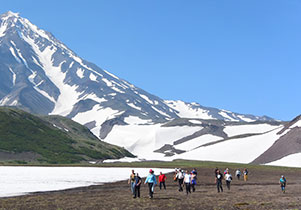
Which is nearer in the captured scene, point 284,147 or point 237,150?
point 284,147

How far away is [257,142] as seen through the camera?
7072 inches

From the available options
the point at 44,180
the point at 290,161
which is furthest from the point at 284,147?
Result: the point at 44,180

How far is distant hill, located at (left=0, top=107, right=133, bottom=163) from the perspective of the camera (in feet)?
493

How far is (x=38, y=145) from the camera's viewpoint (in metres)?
168

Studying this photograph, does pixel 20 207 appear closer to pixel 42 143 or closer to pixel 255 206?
pixel 255 206

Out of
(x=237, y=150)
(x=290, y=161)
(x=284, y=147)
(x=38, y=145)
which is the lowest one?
(x=290, y=161)

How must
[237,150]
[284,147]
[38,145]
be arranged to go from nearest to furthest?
[284,147]
[38,145]
[237,150]

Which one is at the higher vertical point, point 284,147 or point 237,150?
point 237,150

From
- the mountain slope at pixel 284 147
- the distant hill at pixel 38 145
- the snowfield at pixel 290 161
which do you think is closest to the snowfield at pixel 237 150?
the mountain slope at pixel 284 147

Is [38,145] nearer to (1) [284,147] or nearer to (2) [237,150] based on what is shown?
(2) [237,150]

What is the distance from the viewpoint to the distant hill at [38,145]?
150 m

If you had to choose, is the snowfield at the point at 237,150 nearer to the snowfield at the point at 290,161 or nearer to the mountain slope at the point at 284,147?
the mountain slope at the point at 284,147

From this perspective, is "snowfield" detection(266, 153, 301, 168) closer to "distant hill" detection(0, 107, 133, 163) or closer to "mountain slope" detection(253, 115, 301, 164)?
"mountain slope" detection(253, 115, 301, 164)

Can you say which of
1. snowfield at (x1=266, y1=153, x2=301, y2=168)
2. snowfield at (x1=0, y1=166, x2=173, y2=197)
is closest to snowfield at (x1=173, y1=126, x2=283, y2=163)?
snowfield at (x1=266, y1=153, x2=301, y2=168)
